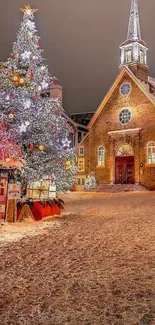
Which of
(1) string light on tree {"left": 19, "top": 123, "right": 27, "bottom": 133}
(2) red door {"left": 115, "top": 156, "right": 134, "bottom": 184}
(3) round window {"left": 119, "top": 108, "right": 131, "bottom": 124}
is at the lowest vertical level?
(2) red door {"left": 115, "top": 156, "right": 134, "bottom": 184}

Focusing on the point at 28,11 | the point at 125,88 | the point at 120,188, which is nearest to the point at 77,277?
the point at 28,11

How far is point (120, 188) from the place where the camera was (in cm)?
3041

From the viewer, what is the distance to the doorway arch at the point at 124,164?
106 feet

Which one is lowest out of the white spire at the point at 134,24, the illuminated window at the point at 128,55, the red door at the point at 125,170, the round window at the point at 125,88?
the red door at the point at 125,170

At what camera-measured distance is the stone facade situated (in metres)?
30.9

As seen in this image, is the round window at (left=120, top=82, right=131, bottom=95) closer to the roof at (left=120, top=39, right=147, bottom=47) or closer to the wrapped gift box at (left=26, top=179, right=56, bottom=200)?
the roof at (left=120, top=39, right=147, bottom=47)

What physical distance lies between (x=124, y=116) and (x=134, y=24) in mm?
11250

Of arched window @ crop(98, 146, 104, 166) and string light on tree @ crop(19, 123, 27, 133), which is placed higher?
arched window @ crop(98, 146, 104, 166)

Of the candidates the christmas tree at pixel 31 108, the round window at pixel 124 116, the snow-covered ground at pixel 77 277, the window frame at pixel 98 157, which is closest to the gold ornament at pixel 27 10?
the christmas tree at pixel 31 108

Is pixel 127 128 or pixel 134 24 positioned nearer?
pixel 127 128

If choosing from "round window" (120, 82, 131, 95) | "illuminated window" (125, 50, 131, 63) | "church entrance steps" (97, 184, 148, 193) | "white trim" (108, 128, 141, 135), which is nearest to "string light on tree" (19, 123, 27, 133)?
"church entrance steps" (97, 184, 148, 193)

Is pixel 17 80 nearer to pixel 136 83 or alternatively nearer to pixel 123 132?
pixel 123 132

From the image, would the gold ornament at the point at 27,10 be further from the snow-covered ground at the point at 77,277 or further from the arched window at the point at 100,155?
the arched window at the point at 100,155

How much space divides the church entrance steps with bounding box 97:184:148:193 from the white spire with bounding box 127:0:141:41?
1640 cm
